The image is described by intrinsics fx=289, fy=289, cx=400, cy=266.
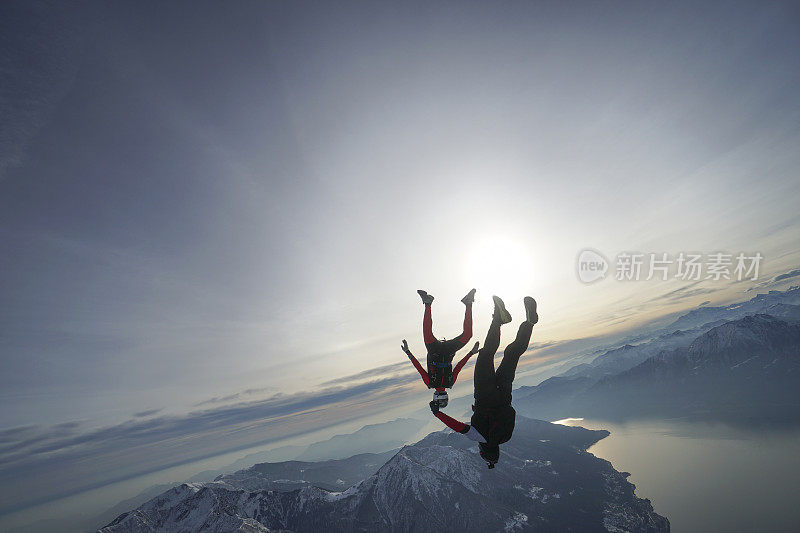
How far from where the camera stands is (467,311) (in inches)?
421

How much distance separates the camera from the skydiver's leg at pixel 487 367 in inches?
396

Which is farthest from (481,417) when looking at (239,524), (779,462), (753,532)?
(779,462)

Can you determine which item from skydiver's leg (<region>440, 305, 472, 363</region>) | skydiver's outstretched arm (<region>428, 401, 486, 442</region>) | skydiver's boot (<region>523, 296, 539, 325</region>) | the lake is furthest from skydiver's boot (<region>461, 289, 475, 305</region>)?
the lake

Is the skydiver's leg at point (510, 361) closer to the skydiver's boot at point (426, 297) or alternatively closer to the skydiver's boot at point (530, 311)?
the skydiver's boot at point (530, 311)

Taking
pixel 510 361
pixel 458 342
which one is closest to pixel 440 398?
pixel 458 342

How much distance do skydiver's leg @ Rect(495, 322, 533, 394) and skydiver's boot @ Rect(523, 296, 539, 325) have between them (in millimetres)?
538

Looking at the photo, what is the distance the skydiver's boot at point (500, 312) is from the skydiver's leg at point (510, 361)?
0.56 metres

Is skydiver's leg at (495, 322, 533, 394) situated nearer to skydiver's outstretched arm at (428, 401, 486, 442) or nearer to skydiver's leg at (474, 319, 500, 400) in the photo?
skydiver's leg at (474, 319, 500, 400)

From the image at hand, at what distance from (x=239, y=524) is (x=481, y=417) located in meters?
255

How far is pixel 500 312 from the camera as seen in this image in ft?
31.1

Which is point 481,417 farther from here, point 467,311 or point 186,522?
point 186,522

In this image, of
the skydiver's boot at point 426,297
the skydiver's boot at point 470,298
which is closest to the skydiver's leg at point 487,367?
the skydiver's boot at point 470,298

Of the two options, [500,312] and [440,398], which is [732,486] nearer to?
[440,398]

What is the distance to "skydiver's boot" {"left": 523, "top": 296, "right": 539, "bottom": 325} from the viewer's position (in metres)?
9.12
